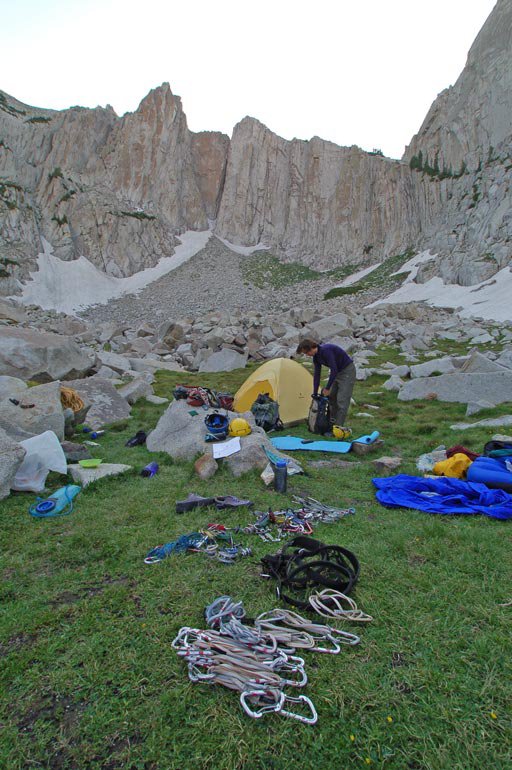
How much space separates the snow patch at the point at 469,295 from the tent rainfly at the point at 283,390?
23.3 metres

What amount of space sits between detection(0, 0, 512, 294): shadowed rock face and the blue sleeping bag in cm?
4125

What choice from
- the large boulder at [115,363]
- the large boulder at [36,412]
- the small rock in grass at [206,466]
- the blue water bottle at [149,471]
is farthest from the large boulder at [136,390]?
the small rock in grass at [206,466]

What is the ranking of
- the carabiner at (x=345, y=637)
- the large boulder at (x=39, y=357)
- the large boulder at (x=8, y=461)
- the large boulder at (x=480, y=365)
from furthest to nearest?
the large boulder at (x=39, y=357) < the large boulder at (x=480, y=365) < the large boulder at (x=8, y=461) < the carabiner at (x=345, y=637)

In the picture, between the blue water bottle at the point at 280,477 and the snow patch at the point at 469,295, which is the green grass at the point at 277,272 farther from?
the blue water bottle at the point at 280,477

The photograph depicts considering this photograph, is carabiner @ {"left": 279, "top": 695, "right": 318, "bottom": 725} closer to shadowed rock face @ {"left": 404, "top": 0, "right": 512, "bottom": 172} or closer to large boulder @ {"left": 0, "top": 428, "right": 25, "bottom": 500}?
large boulder @ {"left": 0, "top": 428, "right": 25, "bottom": 500}

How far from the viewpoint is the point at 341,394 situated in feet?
32.4

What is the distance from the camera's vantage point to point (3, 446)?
18.5 feet

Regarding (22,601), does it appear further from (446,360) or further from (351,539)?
(446,360)

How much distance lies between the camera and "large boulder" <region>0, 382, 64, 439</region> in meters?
7.56

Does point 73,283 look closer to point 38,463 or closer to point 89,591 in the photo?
point 38,463

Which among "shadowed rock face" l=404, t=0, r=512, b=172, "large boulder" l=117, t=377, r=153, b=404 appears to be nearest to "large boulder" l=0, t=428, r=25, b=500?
"large boulder" l=117, t=377, r=153, b=404

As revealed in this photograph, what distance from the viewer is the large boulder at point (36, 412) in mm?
7562

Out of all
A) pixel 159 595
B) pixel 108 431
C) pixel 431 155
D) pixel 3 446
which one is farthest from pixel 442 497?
pixel 431 155

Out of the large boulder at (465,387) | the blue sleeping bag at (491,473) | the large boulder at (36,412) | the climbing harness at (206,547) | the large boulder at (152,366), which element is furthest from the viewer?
the large boulder at (152,366)
